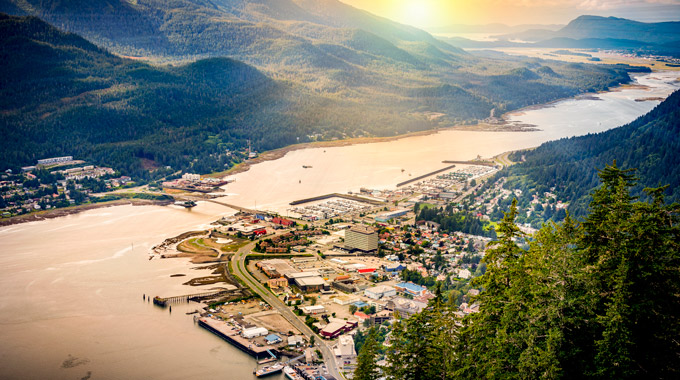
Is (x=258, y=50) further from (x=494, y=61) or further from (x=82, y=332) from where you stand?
(x=82, y=332)

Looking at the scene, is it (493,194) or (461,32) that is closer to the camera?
(493,194)

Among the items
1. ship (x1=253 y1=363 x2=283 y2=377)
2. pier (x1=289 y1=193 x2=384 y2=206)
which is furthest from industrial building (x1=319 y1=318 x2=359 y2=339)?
pier (x1=289 y1=193 x2=384 y2=206)

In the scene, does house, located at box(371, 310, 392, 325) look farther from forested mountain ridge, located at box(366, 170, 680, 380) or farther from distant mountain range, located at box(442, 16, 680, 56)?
distant mountain range, located at box(442, 16, 680, 56)

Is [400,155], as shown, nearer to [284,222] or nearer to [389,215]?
[389,215]

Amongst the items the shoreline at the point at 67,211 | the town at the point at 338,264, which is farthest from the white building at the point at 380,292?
the shoreline at the point at 67,211

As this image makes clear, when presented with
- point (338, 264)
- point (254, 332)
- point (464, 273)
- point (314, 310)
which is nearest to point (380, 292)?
point (314, 310)

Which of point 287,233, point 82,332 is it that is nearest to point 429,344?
point 82,332
